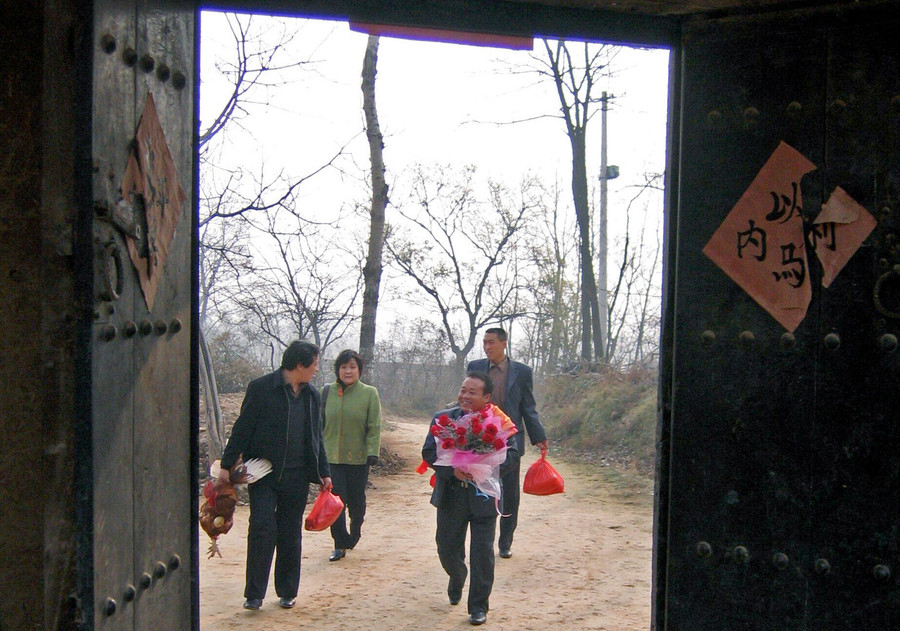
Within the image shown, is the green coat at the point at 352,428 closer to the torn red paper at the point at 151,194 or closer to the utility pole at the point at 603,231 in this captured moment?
the torn red paper at the point at 151,194

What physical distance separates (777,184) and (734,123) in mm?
249

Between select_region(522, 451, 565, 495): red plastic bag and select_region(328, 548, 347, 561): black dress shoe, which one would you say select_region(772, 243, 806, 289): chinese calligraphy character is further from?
select_region(328, 548, 347, 561): black dress shoe

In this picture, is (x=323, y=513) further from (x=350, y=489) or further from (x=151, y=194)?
(x=151, y=194)

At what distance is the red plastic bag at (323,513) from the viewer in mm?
6703

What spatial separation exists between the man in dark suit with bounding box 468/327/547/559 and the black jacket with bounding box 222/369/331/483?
79.5 inches

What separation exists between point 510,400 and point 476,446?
1.95 meters

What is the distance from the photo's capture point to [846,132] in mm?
2734

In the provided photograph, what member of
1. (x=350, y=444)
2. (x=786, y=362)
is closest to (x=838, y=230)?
(x=786, y=362)

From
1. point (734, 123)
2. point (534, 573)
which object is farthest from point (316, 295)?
point (734, 123)

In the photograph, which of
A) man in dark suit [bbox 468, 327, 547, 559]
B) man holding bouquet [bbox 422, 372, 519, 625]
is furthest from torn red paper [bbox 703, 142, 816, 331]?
man in dark suit [bbox 468, 327, 547, 559]

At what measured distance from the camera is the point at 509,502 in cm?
779

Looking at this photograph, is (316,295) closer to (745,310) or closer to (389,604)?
(389,604)

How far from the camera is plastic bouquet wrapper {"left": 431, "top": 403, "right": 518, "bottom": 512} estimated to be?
6.00m

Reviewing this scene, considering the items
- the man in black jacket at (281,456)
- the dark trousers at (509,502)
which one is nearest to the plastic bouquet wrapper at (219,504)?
the man in black jacket at (281,456)
